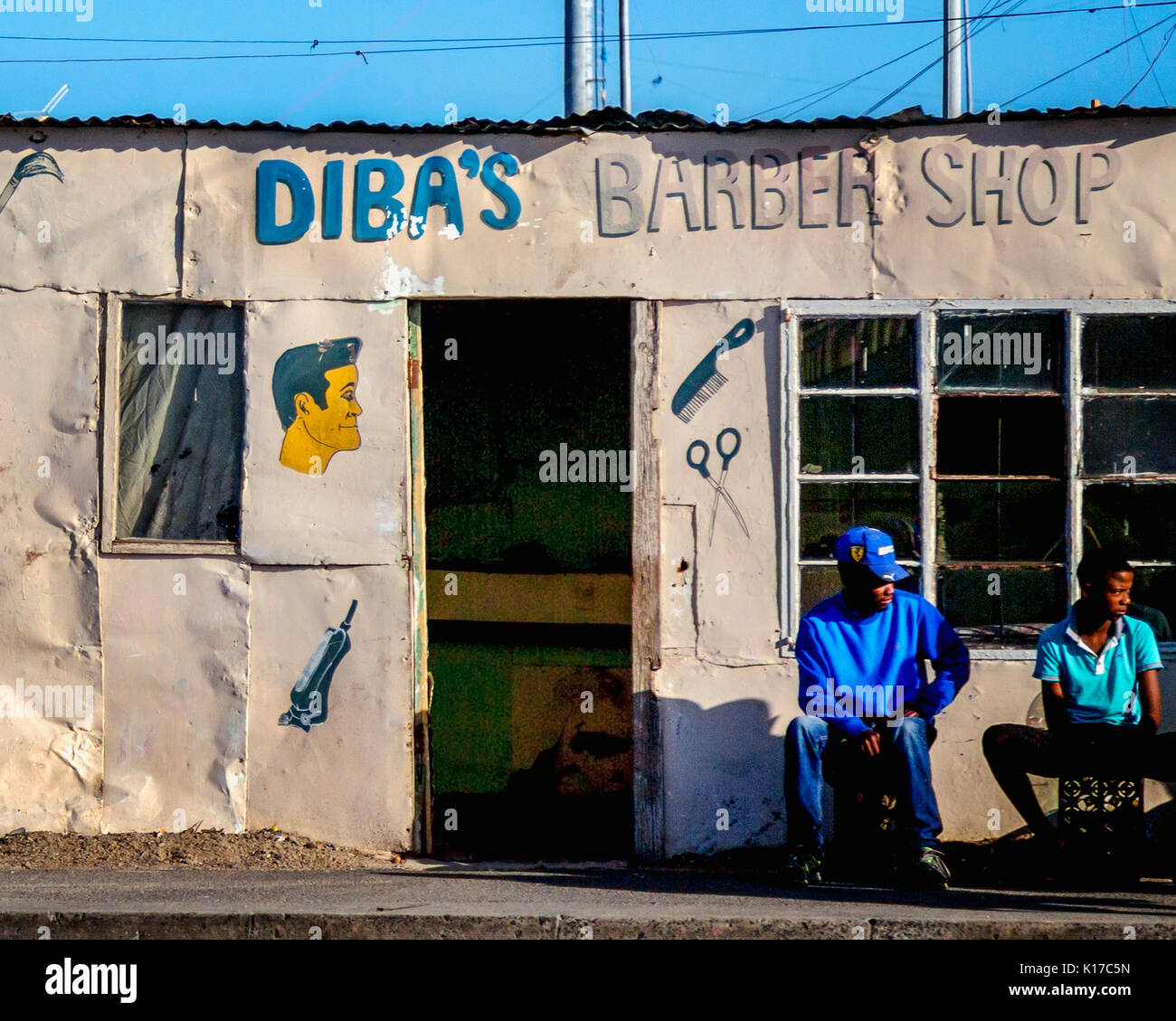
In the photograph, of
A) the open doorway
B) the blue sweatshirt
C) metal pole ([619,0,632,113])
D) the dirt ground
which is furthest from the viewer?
metal pole ([619,0,632,113])

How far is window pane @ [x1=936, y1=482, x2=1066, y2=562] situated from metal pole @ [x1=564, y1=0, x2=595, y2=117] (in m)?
4.44

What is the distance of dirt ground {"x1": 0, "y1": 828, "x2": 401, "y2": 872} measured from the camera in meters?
6.16

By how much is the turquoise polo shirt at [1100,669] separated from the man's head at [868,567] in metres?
0.73

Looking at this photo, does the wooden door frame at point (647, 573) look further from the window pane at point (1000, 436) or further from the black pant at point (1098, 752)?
the black pant at point (1098, 752)

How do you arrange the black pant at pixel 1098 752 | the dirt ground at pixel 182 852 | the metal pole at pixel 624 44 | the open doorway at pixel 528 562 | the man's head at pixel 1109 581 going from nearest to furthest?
the black pant at pixel 1098 752, the man's head at pixel 1109 581, the dirt ground at pixel 182 852, the open doorway at pixel 528 562, the metal pole at pixel 624 44

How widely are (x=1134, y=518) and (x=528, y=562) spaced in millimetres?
3217

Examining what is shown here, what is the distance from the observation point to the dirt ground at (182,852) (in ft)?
20.2

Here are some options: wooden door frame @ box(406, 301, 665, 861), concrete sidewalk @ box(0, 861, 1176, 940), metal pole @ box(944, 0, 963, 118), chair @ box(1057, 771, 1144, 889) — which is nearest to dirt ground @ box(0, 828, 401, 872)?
concrete sidewalk @ box(0, 861, 1176, 940)

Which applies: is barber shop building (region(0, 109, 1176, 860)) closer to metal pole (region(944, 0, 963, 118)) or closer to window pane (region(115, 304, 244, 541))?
window pane (region(115, 304, 244, 541))

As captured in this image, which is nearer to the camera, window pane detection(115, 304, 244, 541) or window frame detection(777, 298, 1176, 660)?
window frame detection(777, 298, 1176, 660)

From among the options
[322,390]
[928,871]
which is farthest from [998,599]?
[322,390]

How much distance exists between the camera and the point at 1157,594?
639 cm

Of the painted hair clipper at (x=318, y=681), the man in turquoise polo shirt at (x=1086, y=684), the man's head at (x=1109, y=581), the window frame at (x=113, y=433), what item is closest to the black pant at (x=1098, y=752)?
the man in turquoise polo shirt at (x=1086, y=684)
